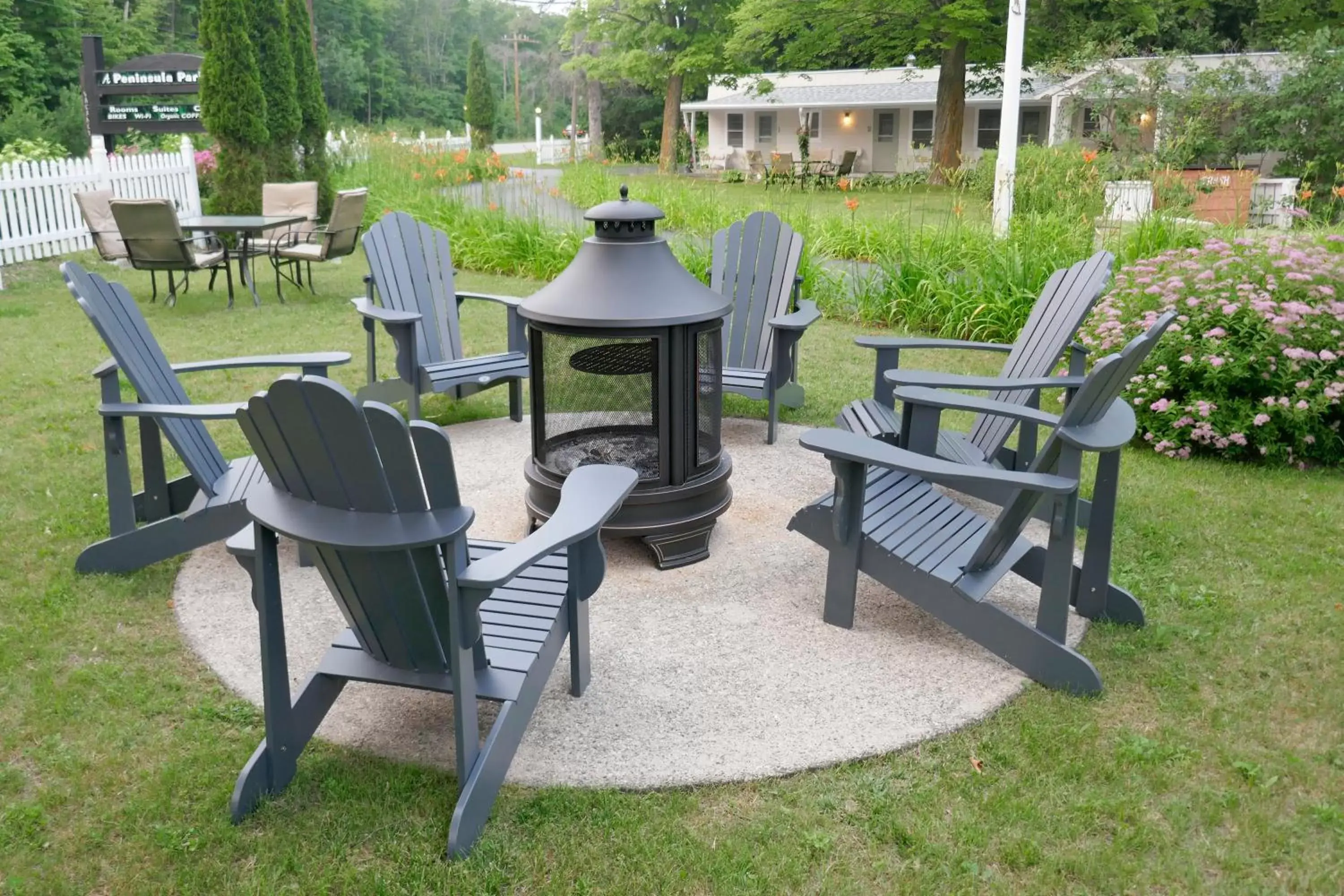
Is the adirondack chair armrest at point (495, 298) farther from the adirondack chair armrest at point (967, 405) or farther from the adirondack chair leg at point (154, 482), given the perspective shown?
the adirondack chair armrest at point (967, 405)

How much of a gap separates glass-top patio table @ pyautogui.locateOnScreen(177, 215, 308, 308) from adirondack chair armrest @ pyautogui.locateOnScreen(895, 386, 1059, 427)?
6.47 metres

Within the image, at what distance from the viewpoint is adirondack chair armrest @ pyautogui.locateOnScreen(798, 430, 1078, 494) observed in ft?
8.94

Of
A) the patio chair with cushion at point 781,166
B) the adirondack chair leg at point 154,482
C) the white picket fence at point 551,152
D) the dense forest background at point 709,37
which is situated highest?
the dense forest background at point 709,37

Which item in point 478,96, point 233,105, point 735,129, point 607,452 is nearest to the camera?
point 607,452

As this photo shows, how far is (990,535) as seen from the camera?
114 inches

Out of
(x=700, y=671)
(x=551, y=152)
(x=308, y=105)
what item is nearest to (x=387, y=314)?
(x=700, y=671)

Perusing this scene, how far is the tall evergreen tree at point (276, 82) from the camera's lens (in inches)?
471

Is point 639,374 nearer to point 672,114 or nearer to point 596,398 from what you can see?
point 596,398

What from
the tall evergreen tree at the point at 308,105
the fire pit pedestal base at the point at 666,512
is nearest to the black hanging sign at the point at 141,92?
the tall evergreen tree at the point at 308,105

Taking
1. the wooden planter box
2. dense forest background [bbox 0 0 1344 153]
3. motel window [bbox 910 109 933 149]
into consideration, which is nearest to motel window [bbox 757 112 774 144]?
dense forest background [bbox 0 0 1344 153]

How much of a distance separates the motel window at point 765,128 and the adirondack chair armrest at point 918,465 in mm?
28204

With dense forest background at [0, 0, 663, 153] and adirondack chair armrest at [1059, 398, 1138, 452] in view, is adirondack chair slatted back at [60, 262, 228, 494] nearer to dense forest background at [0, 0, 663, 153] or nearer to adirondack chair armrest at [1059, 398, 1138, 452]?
adirondack chair armrest at [1059, 398, 1138, 452]

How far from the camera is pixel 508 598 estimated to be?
273cm

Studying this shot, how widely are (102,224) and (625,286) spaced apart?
7.76 m
